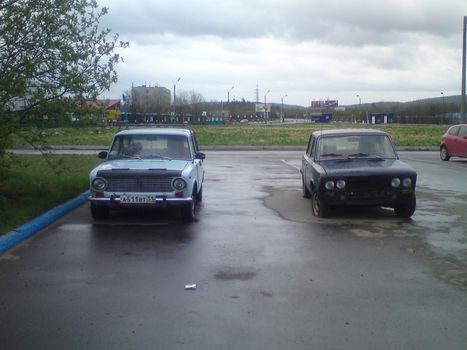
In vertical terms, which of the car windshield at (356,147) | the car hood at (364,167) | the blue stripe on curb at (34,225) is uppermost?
the car windshield at (356,147)

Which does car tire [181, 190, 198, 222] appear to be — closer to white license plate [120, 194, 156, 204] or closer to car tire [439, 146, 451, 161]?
white license plate [120, 194, 156, 204]

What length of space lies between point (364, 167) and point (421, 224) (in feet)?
4.35

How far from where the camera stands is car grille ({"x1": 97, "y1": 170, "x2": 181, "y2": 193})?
8.79m

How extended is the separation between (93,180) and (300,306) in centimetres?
490

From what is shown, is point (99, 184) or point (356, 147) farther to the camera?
point (356, 147)

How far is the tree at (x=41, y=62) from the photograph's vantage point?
8.56 m

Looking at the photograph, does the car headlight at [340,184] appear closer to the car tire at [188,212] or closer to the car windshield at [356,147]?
the car windshield at [356,147]

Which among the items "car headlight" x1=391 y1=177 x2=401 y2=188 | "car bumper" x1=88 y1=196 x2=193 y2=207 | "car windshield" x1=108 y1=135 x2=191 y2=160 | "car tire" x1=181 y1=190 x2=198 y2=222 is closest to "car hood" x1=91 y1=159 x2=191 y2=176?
"car windshield" x1=108 y1=135 x2=191 y2=160

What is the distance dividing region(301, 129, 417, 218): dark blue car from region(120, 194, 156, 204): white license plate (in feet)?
9.27

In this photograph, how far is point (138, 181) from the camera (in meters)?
8.80

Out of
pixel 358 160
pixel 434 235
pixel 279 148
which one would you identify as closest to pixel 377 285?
pixel 434 235

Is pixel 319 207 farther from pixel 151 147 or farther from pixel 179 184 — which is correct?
pixel 151 147

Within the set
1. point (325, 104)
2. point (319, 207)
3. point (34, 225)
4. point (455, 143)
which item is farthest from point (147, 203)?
point (325, 104)

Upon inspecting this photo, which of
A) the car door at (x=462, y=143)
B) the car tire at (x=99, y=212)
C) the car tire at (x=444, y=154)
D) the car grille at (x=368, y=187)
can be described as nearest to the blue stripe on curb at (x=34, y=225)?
the car tire at (x=99, y=212)
